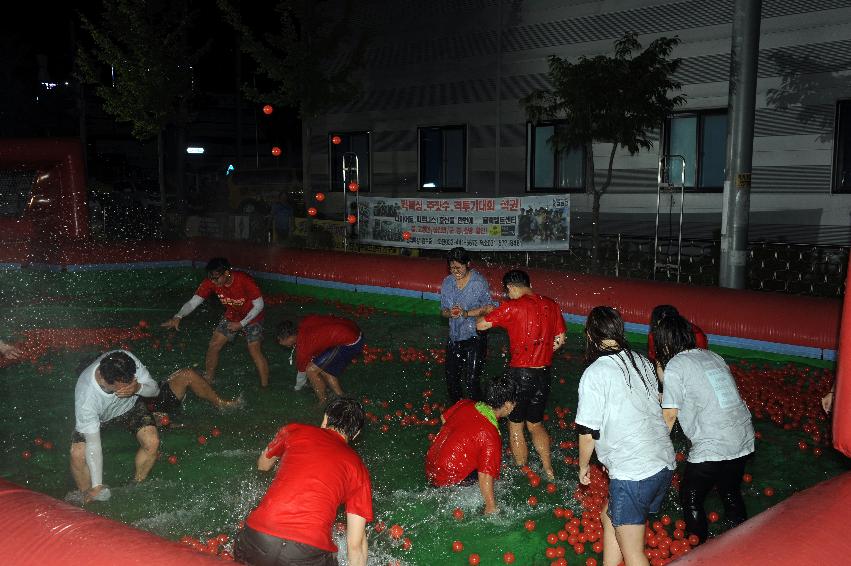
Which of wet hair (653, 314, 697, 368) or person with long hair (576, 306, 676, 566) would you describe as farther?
wet hair (653, 314, 697, 368)

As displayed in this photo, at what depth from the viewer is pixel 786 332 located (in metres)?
11.0

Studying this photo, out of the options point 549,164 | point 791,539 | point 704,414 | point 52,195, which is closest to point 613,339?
point 704,414

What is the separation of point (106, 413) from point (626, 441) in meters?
4.21

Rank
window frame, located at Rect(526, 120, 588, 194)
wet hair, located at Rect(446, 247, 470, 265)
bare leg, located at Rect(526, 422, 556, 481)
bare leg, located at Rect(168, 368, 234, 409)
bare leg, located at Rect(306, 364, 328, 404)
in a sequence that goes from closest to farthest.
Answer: bare leg, located at Rect(526, 422, 556, 481), bare leg, located at Rect(168, 368, 234, 409), wet hair, located at Rect(446, 247, 470, 265), bare leg, located at Rect(306, 364, 328, 404), window frame, located at Rect(526, 120, 588, 194)

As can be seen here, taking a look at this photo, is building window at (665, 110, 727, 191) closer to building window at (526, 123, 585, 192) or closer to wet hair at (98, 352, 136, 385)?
building window at (526, 123, 585, 192)

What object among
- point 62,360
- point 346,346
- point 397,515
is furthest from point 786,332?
point 62,360

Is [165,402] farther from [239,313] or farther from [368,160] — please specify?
[368,160]

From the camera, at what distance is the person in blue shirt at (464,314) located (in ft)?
26.1

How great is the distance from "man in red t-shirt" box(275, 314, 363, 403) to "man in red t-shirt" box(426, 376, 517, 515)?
7.76 feet

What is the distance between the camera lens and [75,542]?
12.0ft

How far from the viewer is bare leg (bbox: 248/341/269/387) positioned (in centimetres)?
944

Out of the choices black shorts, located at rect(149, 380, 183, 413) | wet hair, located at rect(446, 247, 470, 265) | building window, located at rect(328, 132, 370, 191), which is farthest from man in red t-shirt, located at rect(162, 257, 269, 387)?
building window, located at rect(328, 132, 370, 191)

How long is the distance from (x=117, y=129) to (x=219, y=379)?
1853 inches

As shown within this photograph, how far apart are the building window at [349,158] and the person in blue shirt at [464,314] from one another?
17225 millimetres
